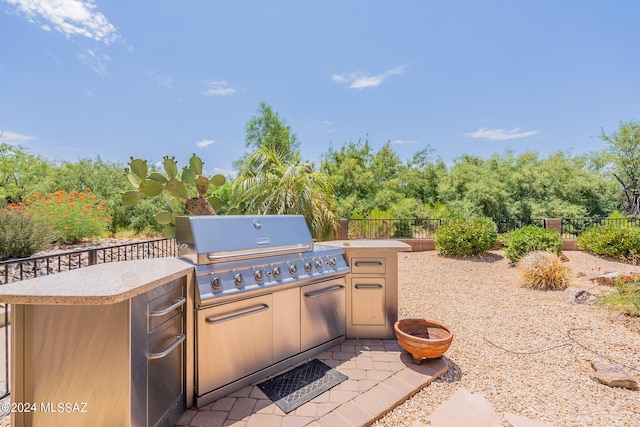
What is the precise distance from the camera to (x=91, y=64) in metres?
8.76

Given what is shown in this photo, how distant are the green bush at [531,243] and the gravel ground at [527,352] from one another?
1397 mm

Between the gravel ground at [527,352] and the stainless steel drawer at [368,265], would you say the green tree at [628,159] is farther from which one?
the stainless steel drawer at [368,265]

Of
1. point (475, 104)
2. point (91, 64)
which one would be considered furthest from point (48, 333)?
point (475, 104)

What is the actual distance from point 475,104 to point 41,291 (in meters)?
15.2

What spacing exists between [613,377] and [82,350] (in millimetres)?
3923

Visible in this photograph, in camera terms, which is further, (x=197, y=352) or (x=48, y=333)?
(x=197, y=352)

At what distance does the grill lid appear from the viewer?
205 centimetres

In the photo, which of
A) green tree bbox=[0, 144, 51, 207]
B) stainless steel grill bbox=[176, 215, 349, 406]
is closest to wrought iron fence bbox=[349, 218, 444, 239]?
stainless steel grill bbox=[176, 215, 349, 406]

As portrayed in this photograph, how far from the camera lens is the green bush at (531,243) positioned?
698 centimetres

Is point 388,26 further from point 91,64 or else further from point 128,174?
point 91,64

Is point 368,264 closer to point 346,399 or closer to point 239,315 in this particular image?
point 346,399

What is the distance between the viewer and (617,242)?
7.45 meters

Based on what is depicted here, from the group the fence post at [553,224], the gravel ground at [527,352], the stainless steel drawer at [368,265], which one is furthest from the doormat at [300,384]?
the fence post at [553,224]

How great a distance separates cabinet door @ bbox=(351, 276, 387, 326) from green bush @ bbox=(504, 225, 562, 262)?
5.92 meters
